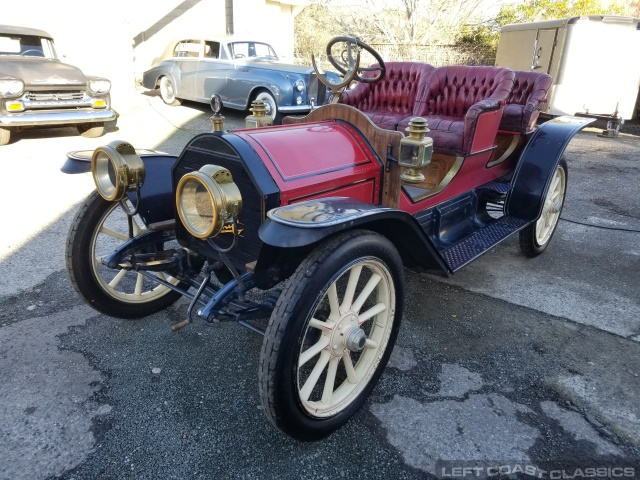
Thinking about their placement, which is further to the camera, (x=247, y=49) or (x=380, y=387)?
(x=247, y=49)

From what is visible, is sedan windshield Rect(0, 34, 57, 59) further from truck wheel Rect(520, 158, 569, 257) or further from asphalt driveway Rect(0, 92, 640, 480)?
truck wheel Rect(520, 158, 569, 257)

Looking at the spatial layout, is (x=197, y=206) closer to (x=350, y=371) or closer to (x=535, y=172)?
(x=350, y=371)

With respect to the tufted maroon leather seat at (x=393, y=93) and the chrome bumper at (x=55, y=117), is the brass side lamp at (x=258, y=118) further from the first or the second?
the chrome bumper at (x=55, y=117)

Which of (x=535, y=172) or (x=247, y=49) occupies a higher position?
(x=247, y=49)

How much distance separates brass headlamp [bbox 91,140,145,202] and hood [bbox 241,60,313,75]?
274 inches

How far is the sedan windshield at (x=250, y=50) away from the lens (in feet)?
31.7

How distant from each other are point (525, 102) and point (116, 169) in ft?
12.2

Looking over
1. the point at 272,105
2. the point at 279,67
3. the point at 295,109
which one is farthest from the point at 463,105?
the point at 279,67

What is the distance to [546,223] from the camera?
158 inches

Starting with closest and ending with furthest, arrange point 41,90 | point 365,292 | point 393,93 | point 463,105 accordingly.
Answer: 1. point 365,292
2. point 463,105
3. point 393,93
4. point 41,90

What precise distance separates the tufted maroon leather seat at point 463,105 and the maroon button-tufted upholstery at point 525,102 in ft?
1.02

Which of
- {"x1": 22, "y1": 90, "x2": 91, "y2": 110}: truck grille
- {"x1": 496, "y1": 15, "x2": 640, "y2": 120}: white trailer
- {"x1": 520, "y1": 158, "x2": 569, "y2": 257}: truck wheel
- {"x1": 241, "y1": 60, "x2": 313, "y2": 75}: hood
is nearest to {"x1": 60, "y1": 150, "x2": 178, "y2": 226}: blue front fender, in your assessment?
{"x1": 520, "y1": 158, "x2": 569, "y2": 257}: truck wheel

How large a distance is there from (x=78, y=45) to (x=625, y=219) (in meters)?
10.1

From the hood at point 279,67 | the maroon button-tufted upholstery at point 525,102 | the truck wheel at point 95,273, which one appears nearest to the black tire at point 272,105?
the hood at point 279,67
